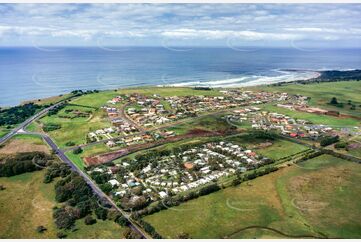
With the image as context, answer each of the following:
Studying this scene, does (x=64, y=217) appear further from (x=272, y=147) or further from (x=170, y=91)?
(x=170, y=91)

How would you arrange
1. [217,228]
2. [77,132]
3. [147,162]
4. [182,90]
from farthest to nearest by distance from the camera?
1. [182,90]
2. [77,132]
3. [147,162]
4. [217,228]

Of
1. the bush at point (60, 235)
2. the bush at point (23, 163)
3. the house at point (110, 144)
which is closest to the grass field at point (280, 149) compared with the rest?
the house at point (110, 144)

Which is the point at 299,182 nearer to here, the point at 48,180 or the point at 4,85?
the point at 48,180

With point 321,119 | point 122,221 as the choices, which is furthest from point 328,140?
point 122,221

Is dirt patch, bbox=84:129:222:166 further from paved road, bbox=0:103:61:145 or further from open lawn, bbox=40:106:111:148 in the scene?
paved road, bbox=0:103:61:145

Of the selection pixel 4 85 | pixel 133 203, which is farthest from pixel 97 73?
pixel 133 203
